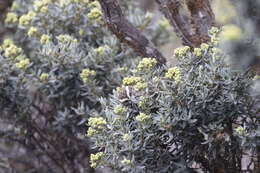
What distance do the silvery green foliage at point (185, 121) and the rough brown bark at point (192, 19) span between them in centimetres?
79

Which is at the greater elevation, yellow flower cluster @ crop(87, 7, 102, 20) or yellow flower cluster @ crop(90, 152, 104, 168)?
yellow flower cluster @ crop(87, 7, 102, 20)

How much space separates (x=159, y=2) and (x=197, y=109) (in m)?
1.26

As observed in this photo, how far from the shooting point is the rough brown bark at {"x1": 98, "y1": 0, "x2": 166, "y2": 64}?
348cm

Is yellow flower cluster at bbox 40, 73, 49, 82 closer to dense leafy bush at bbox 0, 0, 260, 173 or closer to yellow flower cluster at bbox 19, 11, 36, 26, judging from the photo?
dense leafy bush at bbox 0, 0, 260, 173

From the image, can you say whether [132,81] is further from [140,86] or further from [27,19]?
[27,19]

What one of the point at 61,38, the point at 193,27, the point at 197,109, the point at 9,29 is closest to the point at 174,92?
the point at 197,109

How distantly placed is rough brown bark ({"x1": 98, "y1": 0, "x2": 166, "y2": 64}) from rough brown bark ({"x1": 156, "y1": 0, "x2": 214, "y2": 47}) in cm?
28

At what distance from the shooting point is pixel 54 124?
4.17 m

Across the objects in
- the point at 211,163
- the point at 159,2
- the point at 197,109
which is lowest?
the point at 211,163

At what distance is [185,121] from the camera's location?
2.77 meters

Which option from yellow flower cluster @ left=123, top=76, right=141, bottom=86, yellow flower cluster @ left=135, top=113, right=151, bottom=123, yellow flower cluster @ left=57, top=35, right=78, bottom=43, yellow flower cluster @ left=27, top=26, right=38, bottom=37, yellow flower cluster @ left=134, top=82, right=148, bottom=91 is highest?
yellow flower cluster @ left=27, top=26, right=38, bottom=37

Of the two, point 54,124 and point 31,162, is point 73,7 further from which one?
point 31,162

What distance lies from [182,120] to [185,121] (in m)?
0.02

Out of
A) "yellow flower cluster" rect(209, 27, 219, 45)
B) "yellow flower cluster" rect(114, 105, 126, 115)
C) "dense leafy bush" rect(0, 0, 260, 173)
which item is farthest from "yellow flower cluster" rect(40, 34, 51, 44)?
"yellow flower cluster" rect(209, 27, 219, 45)
